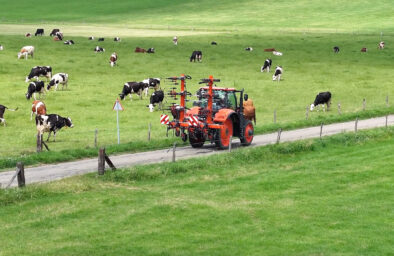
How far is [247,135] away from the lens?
1513 inches

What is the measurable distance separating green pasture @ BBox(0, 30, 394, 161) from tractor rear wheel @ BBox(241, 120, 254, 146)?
449 centimetres

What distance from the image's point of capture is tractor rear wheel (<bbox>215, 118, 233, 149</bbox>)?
3662cm

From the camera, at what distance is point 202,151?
36.7 metres

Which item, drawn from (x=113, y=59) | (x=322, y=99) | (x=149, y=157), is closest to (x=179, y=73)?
(x=113, y=59)

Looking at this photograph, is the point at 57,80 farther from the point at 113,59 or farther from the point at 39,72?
the point at 113,59

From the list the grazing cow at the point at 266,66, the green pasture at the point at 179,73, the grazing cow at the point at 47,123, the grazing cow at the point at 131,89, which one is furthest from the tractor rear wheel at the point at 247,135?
the grazing cow at the point at 266,66

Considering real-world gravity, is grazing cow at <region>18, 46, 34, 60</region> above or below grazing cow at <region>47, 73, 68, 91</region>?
above

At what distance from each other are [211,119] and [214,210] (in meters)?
11.5

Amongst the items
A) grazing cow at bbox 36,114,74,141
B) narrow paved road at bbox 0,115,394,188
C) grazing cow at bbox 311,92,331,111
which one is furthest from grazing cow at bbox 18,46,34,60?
narrow paved road at bbox 0,115,394,188

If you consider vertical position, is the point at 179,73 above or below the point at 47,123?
above

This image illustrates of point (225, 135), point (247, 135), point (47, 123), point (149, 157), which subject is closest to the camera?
point (149, 157)

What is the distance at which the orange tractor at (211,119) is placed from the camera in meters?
36.2

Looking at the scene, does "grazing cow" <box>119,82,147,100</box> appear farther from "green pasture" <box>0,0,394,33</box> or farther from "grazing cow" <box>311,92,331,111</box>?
"green pasture" <box>0,0,394,33</box>

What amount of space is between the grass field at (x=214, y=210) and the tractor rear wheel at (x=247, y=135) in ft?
11.4
